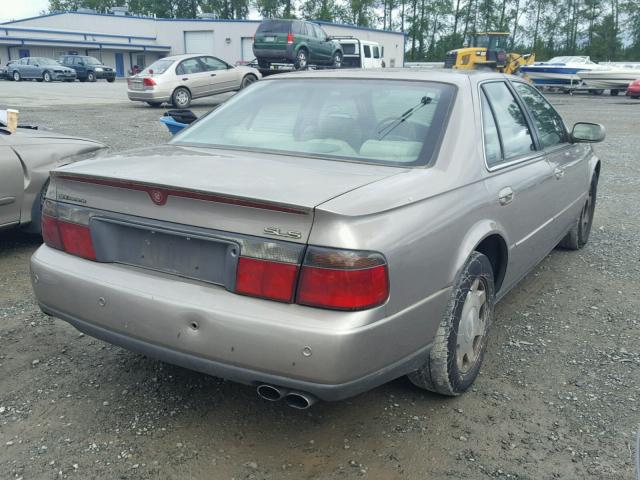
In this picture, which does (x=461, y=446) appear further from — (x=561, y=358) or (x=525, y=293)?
(x=525, y=293)

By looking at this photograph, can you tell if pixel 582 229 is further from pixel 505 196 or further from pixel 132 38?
pixel 132 38

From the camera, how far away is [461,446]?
2.58 meters

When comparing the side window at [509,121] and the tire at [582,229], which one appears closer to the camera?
the side window at [509,121]

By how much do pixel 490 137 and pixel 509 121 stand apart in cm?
44

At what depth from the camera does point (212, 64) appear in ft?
61.1

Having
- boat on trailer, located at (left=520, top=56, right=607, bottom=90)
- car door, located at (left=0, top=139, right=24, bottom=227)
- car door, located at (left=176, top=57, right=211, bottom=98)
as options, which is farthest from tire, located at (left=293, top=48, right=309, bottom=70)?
car door, located at (left=0, top=139, right=24, bottom=227)

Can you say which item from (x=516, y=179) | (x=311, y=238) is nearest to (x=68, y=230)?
(x=311, y=238)

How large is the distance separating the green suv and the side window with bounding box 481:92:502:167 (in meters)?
19.9

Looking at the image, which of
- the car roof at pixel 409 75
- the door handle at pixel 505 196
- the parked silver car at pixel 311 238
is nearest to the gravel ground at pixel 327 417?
the parked silver car at pixel 311 238

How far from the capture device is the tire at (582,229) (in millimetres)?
5160

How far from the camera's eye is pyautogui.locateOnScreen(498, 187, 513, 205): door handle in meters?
3.09

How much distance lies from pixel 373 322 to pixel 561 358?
66.9 inches

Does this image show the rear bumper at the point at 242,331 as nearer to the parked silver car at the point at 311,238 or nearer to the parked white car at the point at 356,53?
the parked silver car at the point at 311,238

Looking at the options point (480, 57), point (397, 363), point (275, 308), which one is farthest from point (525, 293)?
point (480, 57)
